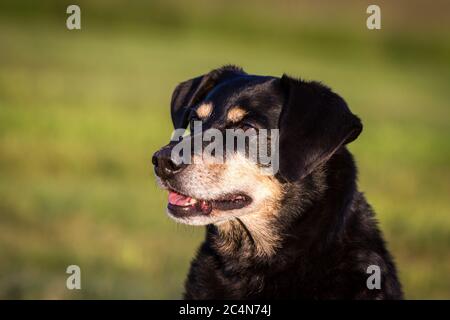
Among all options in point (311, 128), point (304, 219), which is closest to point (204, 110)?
point (311, 128)

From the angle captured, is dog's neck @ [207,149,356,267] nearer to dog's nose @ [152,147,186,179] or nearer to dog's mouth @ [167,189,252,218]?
dog's mouth @ [167,189,252,218]

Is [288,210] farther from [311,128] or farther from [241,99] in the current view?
[241,99]

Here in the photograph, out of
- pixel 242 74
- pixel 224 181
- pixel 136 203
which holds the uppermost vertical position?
pixel 242 74

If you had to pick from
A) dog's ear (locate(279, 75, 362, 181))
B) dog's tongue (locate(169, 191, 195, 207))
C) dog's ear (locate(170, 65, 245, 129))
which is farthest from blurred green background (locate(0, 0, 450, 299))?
dog's ear (locate(279, 75, 362, 181))

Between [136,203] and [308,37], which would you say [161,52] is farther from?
[136,203]

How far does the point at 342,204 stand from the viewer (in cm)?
600

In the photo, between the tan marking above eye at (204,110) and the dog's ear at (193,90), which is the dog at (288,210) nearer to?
the tan marking above eye at (204,110)

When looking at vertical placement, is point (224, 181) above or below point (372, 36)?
below

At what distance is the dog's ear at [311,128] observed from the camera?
5.94 metres

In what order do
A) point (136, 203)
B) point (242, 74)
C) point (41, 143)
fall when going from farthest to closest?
point (41, 143) < point (136, 203) < point (242, 74)

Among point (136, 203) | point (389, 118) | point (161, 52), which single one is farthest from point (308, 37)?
point (136, 203)

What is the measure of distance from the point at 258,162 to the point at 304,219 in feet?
1.54

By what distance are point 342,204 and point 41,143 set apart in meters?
10.8

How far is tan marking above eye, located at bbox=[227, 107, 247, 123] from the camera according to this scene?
20.6 ft
